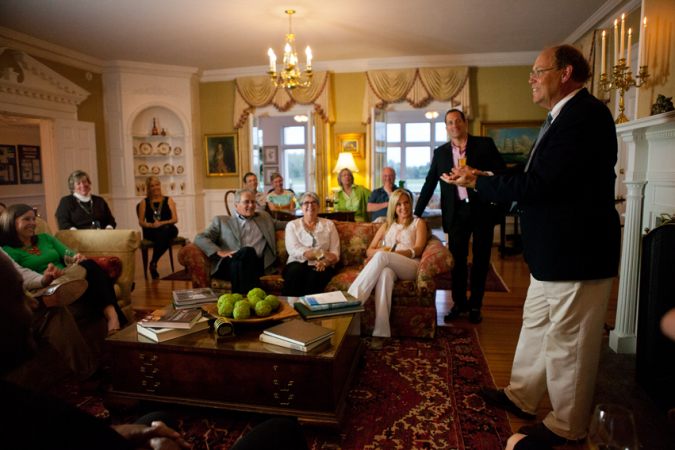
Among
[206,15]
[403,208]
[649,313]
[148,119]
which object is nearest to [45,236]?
[403,208]

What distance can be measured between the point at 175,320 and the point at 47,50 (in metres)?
6.08

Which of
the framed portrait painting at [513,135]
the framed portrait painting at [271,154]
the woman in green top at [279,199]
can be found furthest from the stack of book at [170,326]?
the framed portrait painting at [271,154]

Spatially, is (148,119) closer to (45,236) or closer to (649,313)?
(45,236)

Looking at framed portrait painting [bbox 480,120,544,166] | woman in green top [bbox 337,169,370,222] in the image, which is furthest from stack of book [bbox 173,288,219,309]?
framed portrait painting [bbox 480,120,544,166]

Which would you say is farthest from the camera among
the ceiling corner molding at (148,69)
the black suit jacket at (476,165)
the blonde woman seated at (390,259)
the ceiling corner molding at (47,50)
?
the ceiling corner molding at (148,69)

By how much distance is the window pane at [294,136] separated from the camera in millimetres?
11836

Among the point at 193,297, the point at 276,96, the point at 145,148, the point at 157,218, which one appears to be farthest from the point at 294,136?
the point at 193,297

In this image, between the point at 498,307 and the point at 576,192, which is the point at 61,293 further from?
the point at 498,307

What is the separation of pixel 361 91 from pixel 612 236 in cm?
628

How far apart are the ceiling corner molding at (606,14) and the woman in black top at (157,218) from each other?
5914 mm

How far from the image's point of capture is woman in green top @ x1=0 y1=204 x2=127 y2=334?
2842 millimetres

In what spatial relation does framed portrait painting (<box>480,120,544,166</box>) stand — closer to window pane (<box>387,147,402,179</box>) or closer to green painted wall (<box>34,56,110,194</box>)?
window pane (<box>387,147,402,179</box>)

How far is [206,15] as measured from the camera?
5.17 m

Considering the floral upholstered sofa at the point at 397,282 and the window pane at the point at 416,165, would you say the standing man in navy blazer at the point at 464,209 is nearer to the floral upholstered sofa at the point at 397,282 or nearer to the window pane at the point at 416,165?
the floral upholstered sofa at the point at 397,282
